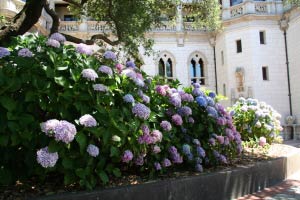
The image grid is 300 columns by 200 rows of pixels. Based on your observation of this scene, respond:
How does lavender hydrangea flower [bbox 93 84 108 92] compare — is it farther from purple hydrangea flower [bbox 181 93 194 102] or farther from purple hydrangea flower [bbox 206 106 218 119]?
purple hydrangea flower [bbox 206 106 218 119]

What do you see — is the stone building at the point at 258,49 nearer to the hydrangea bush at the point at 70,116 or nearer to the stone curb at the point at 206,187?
the stone curb at the point at 206,187

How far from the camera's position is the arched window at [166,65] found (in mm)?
28375

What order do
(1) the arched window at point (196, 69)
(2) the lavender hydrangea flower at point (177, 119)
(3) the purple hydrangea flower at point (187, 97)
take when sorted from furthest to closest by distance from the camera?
(1) the arched window at point (196, 69) < (3) the purple hydrangea flower at point (187, 97) < (2) the lavender hydrangea flower at point (177, 119)

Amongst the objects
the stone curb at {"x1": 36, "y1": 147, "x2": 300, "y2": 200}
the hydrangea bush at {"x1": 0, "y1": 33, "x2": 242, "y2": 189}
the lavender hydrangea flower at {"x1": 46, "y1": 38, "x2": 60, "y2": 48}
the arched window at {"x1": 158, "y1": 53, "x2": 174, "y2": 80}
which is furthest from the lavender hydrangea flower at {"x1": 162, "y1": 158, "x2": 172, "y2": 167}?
the arched window at {"x1": 158, "y1": 53, "x2": 174, "y2": 80}

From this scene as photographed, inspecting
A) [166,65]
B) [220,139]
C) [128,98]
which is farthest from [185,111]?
[166,65]

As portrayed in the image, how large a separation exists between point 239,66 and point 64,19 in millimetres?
14246

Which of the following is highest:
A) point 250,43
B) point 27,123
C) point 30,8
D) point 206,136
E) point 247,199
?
point 250,43

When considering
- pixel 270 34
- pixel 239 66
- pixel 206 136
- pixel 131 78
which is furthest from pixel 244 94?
pixel 131 78

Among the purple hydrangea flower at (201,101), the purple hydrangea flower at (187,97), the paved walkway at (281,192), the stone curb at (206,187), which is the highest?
the purple hydrangea flower at (187,97)

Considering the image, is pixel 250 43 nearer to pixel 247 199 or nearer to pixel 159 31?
pixel 159 31

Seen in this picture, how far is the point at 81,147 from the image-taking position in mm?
3971

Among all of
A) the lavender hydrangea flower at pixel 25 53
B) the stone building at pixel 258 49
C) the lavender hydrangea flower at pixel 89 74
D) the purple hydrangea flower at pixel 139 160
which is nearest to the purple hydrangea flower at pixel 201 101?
the purple hydrangea flower at pixel 139 160

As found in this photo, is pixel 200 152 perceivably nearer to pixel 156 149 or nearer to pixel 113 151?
pixel 156 149

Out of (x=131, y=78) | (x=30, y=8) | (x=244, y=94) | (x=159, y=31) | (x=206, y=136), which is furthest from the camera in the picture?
(x=159, y=31)
